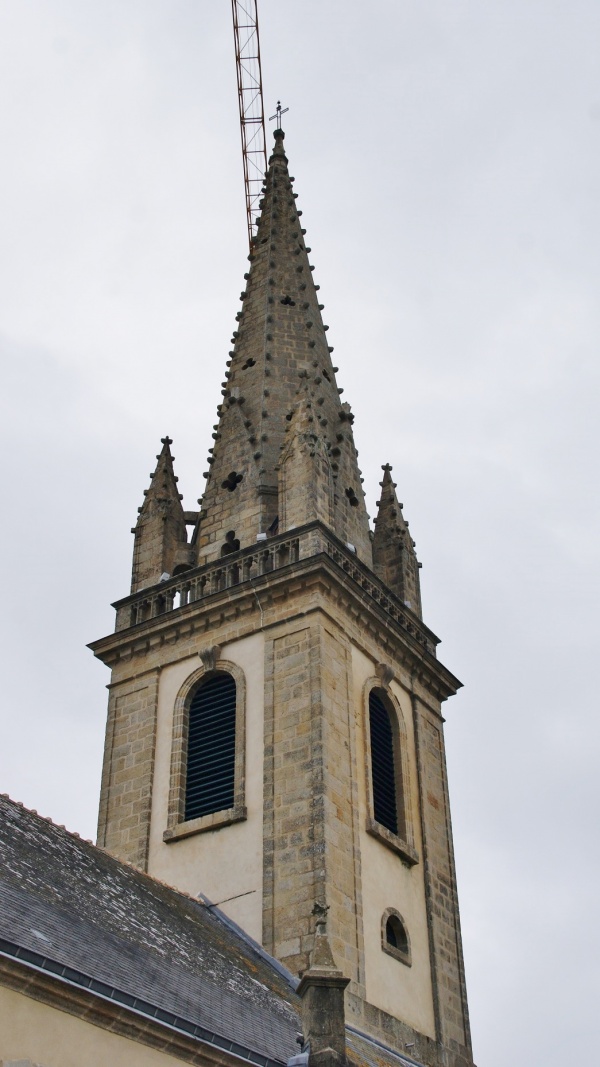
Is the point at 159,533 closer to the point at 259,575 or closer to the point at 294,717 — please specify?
the point at 259,575

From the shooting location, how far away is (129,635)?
27.7 meters

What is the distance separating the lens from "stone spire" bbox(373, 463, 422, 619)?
2992cm

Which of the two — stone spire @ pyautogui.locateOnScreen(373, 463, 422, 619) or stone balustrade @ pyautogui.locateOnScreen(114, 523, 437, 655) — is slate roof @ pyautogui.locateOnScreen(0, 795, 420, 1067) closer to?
stone balustrade @ pyautogui.locateOnScreen(114, 523, 437, 655)

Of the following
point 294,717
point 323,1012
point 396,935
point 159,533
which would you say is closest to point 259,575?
point 294,717

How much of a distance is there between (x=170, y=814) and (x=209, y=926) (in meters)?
3.24

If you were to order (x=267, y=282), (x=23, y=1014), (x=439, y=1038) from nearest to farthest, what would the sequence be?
(x=23, y=1014), (x=439, y=1038), (x=267, y=282)

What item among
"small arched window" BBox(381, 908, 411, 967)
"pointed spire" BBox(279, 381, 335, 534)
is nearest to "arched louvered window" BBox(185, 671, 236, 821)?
"small arched window" BBox(381, 908, 411, 967)

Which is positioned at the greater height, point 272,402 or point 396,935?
point 272,402

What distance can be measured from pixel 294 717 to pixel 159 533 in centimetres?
653

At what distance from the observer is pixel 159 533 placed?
29453 mm

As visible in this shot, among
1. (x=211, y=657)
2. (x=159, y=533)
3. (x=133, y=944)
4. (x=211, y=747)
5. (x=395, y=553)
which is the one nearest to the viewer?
(x=133, y=944)

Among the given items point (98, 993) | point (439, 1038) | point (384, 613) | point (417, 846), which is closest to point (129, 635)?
point (384, 613)

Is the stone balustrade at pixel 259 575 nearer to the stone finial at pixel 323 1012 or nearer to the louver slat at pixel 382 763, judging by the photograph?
the louver slat at pixel 382 763

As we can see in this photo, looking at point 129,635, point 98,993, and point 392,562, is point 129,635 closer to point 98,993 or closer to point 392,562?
point 392,562
